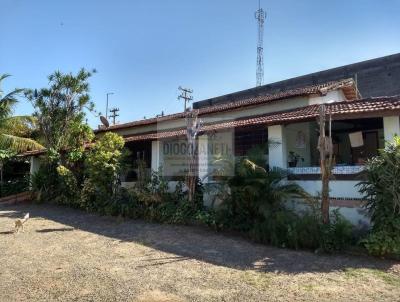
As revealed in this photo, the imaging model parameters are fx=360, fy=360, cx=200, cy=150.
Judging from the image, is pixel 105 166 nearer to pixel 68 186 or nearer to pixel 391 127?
pixel 68 186

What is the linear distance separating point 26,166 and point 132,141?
43.1ft

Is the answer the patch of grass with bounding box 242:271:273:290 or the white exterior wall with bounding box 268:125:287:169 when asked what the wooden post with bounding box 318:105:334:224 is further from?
the patch of grass with bounding box 242:271:273:290

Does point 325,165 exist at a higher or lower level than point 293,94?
lower

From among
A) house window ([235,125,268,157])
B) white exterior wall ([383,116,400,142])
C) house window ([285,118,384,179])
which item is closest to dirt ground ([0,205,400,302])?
white exterior wall ([383,116,400,142])

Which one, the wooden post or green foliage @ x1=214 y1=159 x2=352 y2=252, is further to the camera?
the wooden post

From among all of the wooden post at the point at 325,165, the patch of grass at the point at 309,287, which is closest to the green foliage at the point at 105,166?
the wooden post at the point at 325,165

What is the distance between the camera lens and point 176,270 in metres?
6.73

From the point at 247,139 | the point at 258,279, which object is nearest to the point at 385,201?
the point at 258,279

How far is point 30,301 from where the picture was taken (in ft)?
17.3

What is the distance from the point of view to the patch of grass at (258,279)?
19.2 feet

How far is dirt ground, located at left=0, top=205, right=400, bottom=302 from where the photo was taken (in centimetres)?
550

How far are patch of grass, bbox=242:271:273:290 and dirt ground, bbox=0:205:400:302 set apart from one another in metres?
0.02

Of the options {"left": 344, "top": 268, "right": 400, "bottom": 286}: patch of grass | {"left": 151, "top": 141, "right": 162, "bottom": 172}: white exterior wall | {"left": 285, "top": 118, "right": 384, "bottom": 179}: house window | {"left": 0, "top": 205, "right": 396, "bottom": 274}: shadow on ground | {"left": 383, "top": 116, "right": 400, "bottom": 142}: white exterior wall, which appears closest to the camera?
{"left": 344, "top": 268, "right": 400, "bottom": 286}: patch of grass

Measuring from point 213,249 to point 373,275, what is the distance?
3337mm
